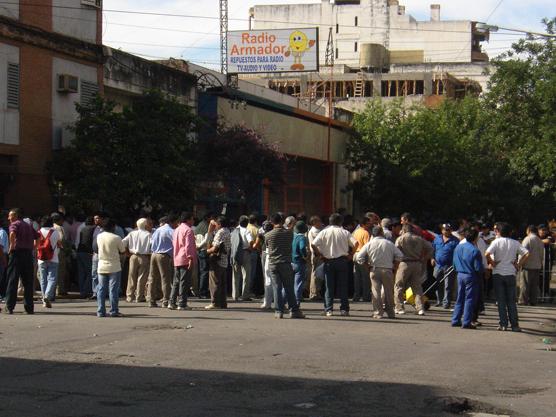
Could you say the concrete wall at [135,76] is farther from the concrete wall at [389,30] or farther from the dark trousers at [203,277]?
the concrete wall at [389,30]

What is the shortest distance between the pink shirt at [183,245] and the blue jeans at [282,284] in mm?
1723

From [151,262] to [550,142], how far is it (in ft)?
→ 61.8

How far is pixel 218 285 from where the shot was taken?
717 inches

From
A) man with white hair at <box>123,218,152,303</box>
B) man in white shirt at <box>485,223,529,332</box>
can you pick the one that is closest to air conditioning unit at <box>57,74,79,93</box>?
man with white hair at <box>123,218,152,303</box>

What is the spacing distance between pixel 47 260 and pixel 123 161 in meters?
6.94

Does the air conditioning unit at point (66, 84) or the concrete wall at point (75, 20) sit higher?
the concrete wall at point (75, 20)

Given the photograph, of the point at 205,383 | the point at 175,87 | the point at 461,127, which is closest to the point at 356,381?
the point at 205,383

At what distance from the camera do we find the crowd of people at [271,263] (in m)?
16.3

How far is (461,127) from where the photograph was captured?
160 ft

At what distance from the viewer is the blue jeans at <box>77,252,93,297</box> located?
20203 mm

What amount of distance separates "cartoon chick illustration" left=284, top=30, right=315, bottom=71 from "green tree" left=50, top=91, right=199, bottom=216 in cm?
1893

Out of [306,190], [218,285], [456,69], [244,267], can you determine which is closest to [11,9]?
[244,267]

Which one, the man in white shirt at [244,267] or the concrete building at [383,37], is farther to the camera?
the concrete building at [383,37]

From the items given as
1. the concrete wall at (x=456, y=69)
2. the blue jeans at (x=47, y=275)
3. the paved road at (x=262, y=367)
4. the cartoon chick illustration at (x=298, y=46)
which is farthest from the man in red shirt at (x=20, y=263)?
the concrete wall at (x=456, y=69)
